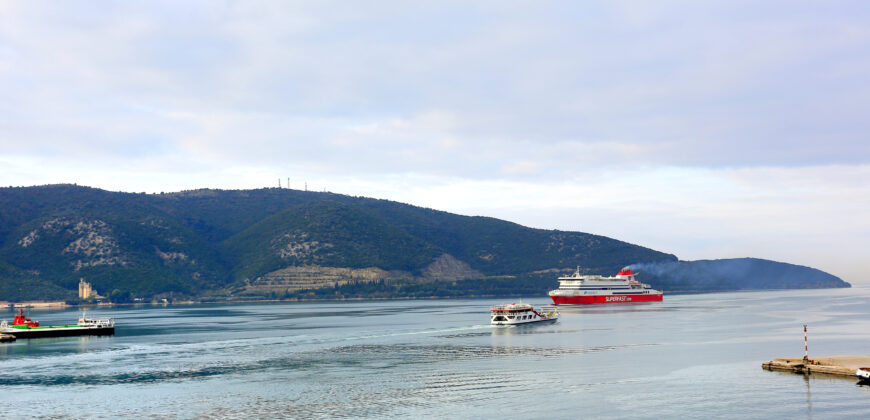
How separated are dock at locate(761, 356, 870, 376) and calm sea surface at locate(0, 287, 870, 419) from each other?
154 centimetres

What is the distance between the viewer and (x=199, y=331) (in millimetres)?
165375

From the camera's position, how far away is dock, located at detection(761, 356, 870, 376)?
76.8m

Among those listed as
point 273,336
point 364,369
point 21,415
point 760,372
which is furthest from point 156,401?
point 273,336

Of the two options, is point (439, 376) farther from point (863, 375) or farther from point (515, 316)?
point (515, 316)

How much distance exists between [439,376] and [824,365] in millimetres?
40486

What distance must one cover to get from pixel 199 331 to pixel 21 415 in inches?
4050

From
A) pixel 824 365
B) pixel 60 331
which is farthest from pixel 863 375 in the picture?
pixel 60 331

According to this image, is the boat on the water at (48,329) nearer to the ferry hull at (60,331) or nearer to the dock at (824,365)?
the ferry hull at (60,331)

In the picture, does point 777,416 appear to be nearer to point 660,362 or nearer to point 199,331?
point 660,362

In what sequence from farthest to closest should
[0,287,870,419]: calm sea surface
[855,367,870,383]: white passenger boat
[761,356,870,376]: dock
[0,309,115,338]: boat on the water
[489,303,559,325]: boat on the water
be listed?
[489,303,559,325]: boat on the water, [0,309,115,338]: boat on the water, [761,356,870,376]: dock, [855,367,870,383]: white passenger boat, [0,287,870,419]: calm sea surface

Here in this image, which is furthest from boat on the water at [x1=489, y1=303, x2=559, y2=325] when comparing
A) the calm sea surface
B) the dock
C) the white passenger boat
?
the white passenger boat

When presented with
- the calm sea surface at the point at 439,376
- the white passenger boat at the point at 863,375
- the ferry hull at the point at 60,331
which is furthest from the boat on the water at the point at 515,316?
the white passenger boat at the point at 863,375

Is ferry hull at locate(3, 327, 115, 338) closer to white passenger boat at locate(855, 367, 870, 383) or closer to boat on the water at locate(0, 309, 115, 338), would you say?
boat on the water at locate(0, 309, 115, 338)

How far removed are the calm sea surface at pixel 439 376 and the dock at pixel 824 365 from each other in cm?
154
